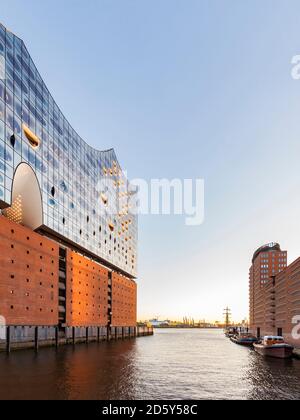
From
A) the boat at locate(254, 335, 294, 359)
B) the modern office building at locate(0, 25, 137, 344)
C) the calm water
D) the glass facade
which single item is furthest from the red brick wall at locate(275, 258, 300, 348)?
the glass facade

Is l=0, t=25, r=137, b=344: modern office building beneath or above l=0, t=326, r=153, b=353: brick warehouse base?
above

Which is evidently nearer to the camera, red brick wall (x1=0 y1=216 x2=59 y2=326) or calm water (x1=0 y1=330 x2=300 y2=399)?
calm water (x1=0 y1=330 x2=300 y2=399)

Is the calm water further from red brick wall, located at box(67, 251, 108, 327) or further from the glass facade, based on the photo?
red brick wall, located at box(67, 251, 108, 327)

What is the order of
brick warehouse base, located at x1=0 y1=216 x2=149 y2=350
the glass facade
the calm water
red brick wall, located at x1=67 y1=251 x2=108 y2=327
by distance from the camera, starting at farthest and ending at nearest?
red brick wall, located at x1=67 y1=251 x2=108 y2=327, the glass facade, brick warehouse base, located at x1=0 y1=216 x2=149 y2=350, the calm water

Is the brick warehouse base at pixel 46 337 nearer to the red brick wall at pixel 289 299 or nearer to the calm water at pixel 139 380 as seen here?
the calm water at pixel 139 380

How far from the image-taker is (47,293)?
250 feet

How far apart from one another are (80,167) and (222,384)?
73108 millimetres

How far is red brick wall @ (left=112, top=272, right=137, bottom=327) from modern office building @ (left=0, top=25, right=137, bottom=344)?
1.19 meters

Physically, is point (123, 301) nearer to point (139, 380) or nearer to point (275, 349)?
point (275, 349)

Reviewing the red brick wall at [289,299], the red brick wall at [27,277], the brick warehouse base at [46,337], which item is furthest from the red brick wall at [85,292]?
the red brick wall at [289,299]

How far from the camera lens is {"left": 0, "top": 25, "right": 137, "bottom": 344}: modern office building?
65125 mm

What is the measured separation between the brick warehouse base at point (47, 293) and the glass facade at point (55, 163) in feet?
17.3
